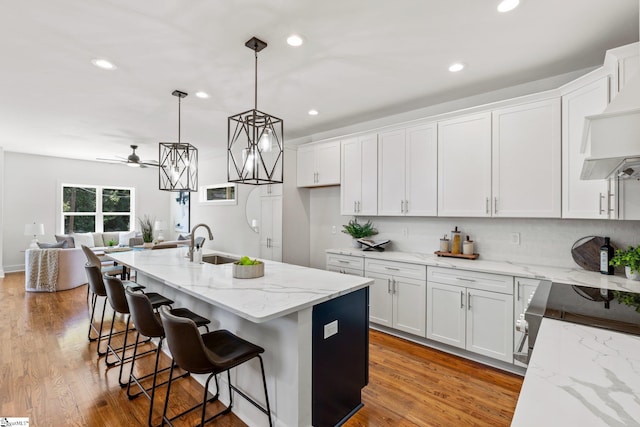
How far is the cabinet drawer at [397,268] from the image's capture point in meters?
3.25

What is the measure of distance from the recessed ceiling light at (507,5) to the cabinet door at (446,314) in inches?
89.1

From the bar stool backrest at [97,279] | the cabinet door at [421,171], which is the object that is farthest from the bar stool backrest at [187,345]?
the cabinet door at [421,171]

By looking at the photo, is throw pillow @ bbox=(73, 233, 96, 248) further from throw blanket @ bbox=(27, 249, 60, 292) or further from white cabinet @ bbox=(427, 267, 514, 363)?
white cabinet @ bbox=(427, 267, 514, 363)

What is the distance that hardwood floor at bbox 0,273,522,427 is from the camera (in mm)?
2139

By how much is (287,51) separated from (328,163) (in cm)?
210

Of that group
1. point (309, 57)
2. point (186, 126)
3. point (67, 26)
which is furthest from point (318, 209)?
point (67, 26)

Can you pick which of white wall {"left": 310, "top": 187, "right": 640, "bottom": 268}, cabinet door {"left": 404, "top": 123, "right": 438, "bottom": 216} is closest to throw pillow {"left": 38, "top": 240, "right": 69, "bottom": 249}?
white wall {"left": 310, "top": 187, "right": 640, "bottom": 268}

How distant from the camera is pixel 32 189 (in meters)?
7.02

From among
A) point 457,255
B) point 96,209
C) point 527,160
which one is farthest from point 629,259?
point 96,209

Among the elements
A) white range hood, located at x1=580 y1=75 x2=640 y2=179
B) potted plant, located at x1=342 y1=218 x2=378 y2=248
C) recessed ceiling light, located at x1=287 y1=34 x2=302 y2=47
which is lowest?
potted plant, located at x1=342 y1=218 x2=378 y2=248

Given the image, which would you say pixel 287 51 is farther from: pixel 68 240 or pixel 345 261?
pixel 68 240

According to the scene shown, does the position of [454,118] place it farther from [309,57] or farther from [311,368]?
[311,368]

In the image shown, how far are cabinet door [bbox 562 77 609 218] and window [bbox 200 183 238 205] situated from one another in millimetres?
5441

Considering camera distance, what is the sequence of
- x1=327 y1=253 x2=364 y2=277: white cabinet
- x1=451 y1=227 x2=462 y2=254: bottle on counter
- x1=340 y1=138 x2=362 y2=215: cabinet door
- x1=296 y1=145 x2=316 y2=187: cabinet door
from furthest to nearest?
x1=296 y1=145 x2=316 y2=187: cabinet door → x1=340 y1=138 x2=362 y2=215: cabinet door → x1=327 y1=253 x2=364 y2=277: white cabinet → x1=451 y1=227 x2=462 y2=254: bottle on counter
